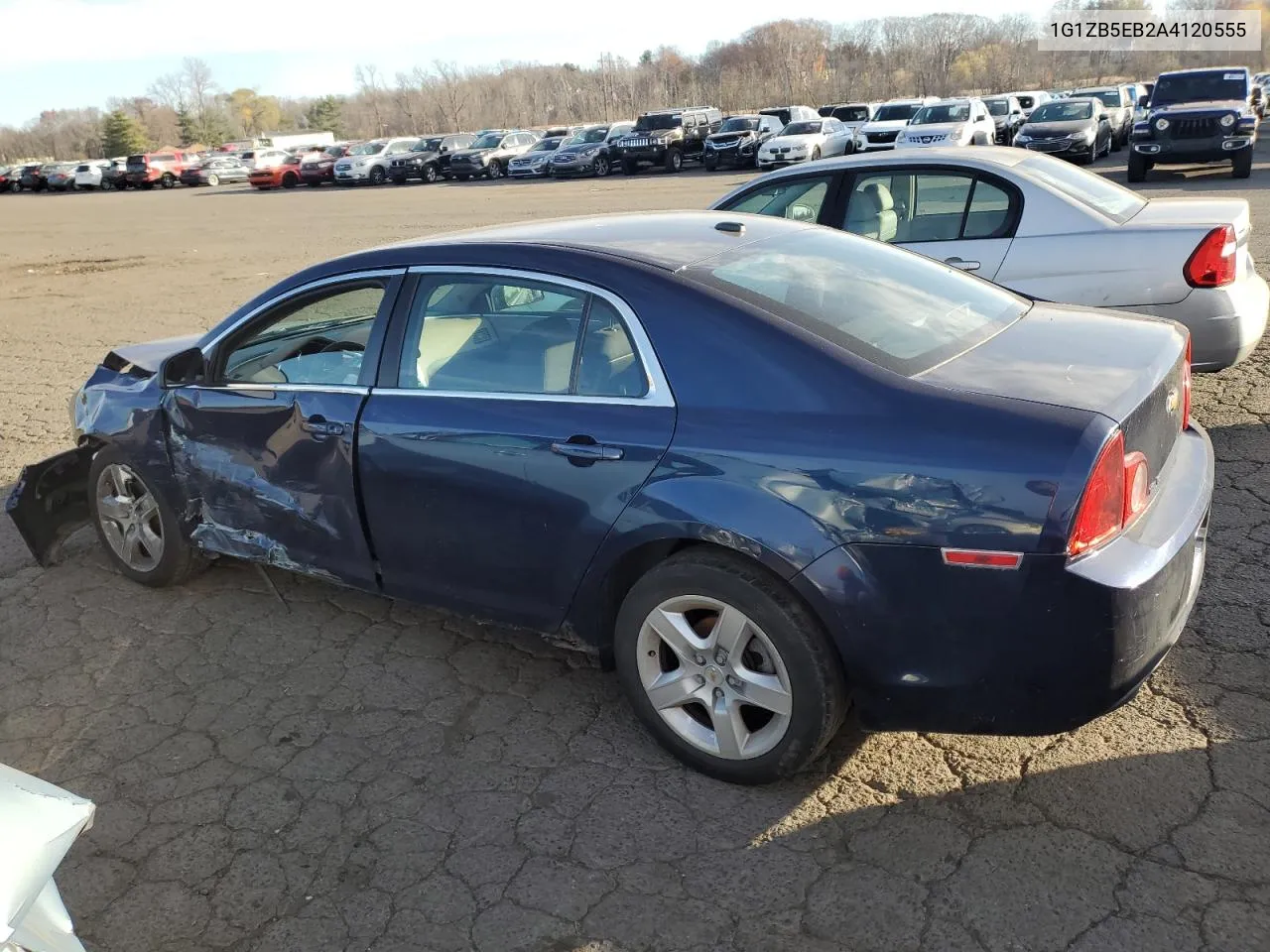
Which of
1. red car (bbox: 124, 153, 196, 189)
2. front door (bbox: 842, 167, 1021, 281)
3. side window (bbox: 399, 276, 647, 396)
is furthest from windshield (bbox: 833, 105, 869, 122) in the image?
side window (bbox: 399, 276, 647, 396)

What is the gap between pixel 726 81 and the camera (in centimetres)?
7756

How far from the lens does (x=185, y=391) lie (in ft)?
13.8

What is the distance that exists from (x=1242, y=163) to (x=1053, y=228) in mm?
15591

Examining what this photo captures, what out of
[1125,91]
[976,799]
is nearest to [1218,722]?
[976,799]

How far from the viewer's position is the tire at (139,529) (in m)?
4.43

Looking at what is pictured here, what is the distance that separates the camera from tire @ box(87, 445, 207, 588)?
4.43m

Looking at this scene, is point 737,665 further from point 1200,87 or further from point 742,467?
point 1200,87

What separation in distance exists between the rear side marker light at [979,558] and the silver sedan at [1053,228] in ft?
11.9

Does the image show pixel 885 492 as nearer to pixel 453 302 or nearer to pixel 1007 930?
pixel 1007 930

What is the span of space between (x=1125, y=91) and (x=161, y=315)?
3007 cm

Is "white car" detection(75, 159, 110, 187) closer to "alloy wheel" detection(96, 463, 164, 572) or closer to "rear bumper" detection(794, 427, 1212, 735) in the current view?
"alloy wheel" detection(96, 463, 164, 572)

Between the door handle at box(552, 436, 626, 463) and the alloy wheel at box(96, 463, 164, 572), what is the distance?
2373 mm

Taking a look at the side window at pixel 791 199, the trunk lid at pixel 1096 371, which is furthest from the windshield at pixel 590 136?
the trunk lid at pixel 1096 371

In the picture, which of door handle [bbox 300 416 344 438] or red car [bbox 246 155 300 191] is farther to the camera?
red car [bbox 246 155 300 191]
